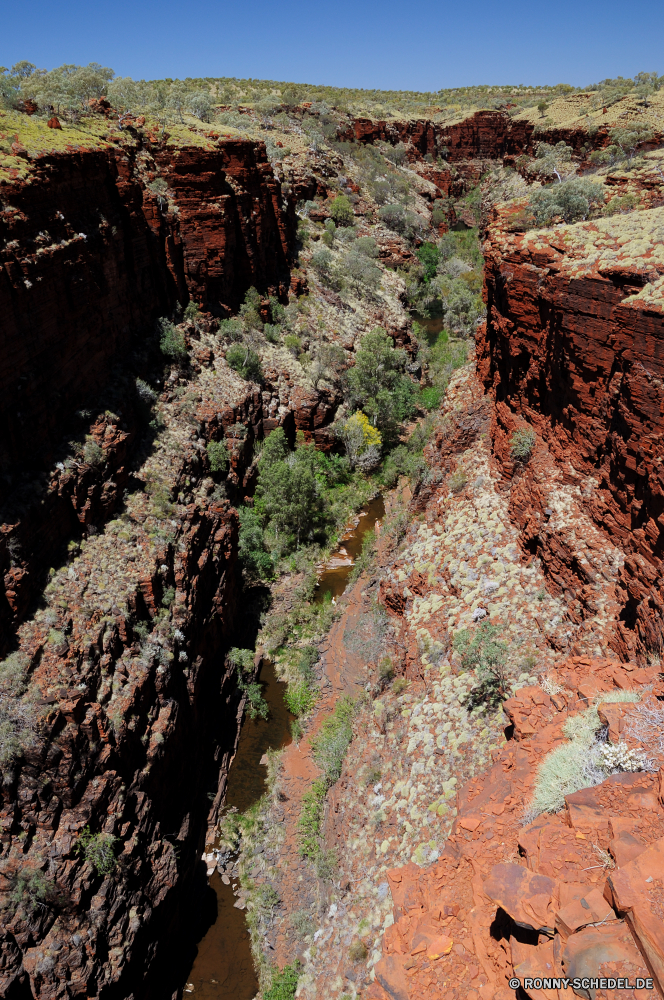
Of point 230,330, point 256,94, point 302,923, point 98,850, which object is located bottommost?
point 302,923

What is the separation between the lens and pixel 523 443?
17.0 meters

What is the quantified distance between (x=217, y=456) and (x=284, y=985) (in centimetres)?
1893

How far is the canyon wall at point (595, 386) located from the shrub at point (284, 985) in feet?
36.9

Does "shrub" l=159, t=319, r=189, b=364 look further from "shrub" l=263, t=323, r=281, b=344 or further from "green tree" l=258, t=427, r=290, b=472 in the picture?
"shrub" l=263, t=323, r=281, b=344

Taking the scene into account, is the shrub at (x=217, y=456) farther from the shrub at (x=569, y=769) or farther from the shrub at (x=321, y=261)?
the shrub at (x=321, y=261)

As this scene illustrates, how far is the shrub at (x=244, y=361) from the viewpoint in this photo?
31219mm

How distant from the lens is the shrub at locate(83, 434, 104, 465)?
19047mm

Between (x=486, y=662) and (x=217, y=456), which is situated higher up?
(x=217, y=456)

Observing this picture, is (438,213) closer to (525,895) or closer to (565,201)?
(565,201)

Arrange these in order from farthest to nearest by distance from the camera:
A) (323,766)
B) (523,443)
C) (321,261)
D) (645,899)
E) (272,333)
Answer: (321,261), (272,333), (323,766), (523,443), (645,899)

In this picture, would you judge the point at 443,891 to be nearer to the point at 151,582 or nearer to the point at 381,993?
the point at 381,993

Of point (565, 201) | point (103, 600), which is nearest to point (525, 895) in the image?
point (103, 600)

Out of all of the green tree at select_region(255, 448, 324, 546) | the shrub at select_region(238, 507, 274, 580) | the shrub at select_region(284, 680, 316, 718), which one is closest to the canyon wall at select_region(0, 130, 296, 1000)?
the green tree at select_region(255, 448, 324, 546)

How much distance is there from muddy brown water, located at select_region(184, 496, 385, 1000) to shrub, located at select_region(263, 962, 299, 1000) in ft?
5.45
